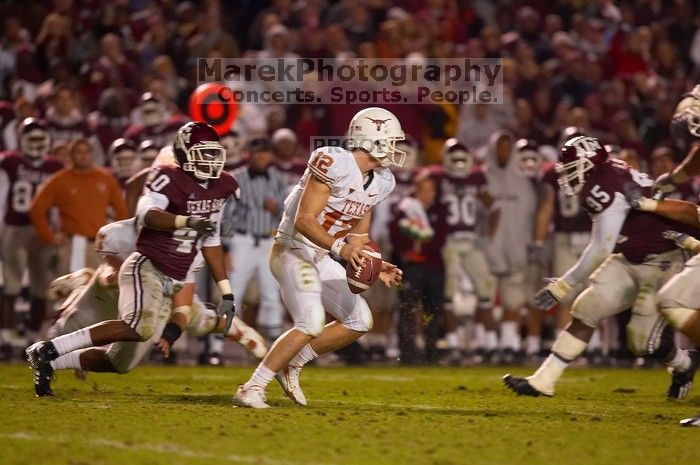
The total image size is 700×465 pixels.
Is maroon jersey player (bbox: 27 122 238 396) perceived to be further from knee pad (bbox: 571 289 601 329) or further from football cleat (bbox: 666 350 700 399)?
football cleat (bbox: 666 350 700 399)

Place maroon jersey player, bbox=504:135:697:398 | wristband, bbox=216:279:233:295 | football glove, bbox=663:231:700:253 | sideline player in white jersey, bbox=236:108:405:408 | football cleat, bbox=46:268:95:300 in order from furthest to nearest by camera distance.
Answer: football cleat, bbox=46:268:95:300, maroon jersey player, bbox=504:135:697:398, football glove, bbox=663:231:700:253, wristband, bbox=216:279:233:295, sideline player in white jersey, bbox=236:108:405:408

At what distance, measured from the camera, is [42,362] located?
24.5 feet

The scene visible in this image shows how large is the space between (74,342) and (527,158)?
5.88 metres

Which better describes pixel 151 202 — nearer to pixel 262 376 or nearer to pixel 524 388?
pixel 262 376

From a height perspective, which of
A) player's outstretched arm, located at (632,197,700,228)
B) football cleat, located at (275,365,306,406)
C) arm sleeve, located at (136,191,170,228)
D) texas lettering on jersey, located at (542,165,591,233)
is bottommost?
football cleat, located at (275,365,306,406)

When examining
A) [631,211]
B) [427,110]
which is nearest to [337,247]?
[631,211]

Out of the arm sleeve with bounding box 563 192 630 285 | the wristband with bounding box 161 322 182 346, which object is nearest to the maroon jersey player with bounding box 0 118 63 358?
the wristband with bounding box 161 322 182 346

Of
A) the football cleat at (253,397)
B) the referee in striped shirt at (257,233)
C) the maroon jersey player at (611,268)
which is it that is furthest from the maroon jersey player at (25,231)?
the maroon jersey player at (611,268)

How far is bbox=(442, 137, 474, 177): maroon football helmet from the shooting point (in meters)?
12.0

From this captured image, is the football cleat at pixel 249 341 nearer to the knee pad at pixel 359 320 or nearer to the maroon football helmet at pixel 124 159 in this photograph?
the knee pad at pixel 359 320

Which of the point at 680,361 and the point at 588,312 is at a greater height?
the point at 588,312

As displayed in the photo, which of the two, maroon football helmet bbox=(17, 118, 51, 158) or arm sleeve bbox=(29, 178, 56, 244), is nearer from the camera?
arm sleeve bbox=(29, 178, 56, 244)

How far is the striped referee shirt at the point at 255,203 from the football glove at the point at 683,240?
425 cm

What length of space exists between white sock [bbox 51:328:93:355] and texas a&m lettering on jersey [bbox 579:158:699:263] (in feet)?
9.63
